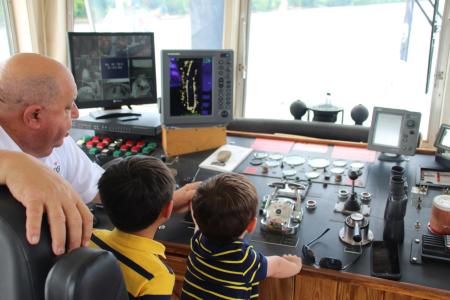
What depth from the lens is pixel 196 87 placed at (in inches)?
87.0

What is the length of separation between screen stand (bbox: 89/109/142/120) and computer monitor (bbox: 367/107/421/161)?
1230 mm

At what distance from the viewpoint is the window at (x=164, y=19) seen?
3.57 meters

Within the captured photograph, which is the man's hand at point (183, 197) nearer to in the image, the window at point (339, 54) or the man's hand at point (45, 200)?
the man's hand at point (45, 200)

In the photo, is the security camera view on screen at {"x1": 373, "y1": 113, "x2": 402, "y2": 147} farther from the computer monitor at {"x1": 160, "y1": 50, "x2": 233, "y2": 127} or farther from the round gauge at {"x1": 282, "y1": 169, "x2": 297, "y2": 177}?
the computer monitor at {"x1": 160, "y1": 50, "x2": 233, "y2": 127}

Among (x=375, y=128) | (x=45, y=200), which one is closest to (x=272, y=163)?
(x=375, y=128)

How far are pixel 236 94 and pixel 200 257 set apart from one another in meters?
2.55

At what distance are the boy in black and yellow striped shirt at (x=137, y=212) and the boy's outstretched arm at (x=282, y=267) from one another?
0.31 m

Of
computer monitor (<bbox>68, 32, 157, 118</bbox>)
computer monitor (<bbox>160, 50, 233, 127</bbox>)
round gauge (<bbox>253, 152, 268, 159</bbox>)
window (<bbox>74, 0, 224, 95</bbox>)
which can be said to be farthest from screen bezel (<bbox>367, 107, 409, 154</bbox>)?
window (<bbox>74, 0, 224, 95</bbox>)

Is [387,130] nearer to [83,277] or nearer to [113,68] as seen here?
[113,68]

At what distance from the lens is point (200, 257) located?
1306mm

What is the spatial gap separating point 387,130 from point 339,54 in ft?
5.18

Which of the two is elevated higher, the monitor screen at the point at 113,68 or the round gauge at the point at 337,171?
the monitor screen at the point at 113,68

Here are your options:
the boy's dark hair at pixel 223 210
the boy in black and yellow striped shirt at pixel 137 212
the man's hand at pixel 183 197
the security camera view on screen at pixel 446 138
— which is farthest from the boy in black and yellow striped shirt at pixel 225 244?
the security camera view on screen at pixel 446 138

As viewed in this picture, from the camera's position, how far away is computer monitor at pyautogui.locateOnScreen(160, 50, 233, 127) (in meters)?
2.15
